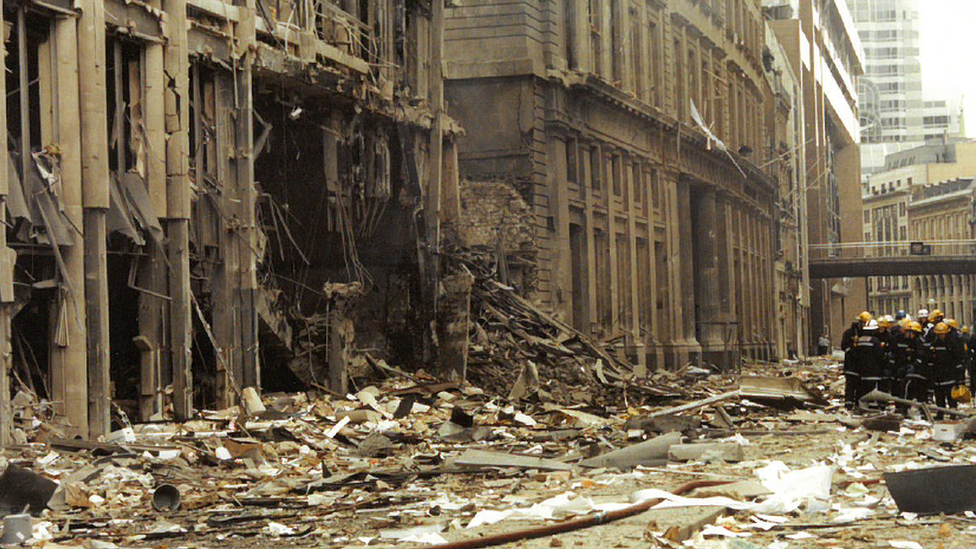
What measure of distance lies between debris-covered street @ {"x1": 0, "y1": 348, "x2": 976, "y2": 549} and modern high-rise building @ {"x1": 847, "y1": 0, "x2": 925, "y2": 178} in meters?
152

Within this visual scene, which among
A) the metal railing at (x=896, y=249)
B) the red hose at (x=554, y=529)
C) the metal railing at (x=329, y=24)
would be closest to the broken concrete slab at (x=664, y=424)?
the metal railing at (x=329, y=24)

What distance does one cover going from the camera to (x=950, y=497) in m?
10.6

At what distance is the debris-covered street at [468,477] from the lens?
10219 millimetres

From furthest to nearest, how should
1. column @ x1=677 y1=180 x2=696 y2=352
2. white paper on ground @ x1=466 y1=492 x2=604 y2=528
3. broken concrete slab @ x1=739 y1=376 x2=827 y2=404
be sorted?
column @ x1=677 y1=180 x2=696 y2=352 < broken concrete slab @ x1=739 y1=376 x2=827 y2=404 < white paper on ground @ x1=466 y1=492 x2=604 y2=528

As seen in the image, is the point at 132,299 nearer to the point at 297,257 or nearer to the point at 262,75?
the point at 262,75

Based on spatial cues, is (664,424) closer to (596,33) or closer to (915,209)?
(596,33)

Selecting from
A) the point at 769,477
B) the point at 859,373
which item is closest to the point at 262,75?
the point at 859,373

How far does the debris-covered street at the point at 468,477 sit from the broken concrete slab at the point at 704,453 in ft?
0.08

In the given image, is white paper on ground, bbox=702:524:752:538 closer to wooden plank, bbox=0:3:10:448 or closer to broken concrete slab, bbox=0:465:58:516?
broken concrete slab, bbox=0:465:58:516

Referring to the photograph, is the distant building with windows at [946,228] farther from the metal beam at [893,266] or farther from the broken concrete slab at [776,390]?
the broken concrete slab at [776,390]

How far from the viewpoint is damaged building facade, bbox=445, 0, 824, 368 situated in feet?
118

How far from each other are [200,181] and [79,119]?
3.45m

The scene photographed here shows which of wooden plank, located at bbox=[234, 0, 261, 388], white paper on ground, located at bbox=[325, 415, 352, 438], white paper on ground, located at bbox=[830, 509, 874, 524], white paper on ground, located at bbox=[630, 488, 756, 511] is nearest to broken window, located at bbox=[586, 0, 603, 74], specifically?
wooden plank, located at bbox=[234, 0, 261, 388]

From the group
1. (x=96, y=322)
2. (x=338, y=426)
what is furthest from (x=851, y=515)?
(x=96, y=322)
